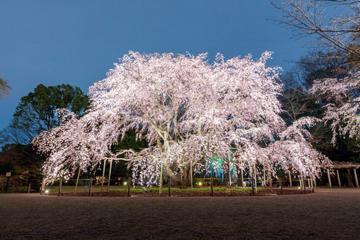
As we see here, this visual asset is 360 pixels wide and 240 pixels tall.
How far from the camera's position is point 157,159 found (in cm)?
1496

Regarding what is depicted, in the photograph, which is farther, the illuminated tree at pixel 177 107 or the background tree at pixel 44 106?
the background tree at pixel 44 106

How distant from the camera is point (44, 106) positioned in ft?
85.8

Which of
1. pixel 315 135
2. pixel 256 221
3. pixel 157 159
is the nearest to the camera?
pixel 256 221

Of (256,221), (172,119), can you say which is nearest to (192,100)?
(172,119)

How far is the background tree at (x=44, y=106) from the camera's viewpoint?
26.2 meters

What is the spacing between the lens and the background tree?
86.1 ft

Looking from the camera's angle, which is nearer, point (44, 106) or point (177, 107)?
point (177, 107)

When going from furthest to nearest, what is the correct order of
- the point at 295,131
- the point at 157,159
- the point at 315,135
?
the point at 315,135 → the point at 295,131 → the point at 157,159

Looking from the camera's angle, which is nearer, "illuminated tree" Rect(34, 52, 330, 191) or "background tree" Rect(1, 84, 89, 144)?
"illuminated tree" Rect(34, 52, 330, 191)

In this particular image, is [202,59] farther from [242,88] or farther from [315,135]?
[315,135]

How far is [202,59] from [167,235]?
46.3 ft

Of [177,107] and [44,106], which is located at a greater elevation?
[44,106]

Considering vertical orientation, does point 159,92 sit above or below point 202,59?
below

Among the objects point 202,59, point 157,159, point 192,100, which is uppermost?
point 202,59
